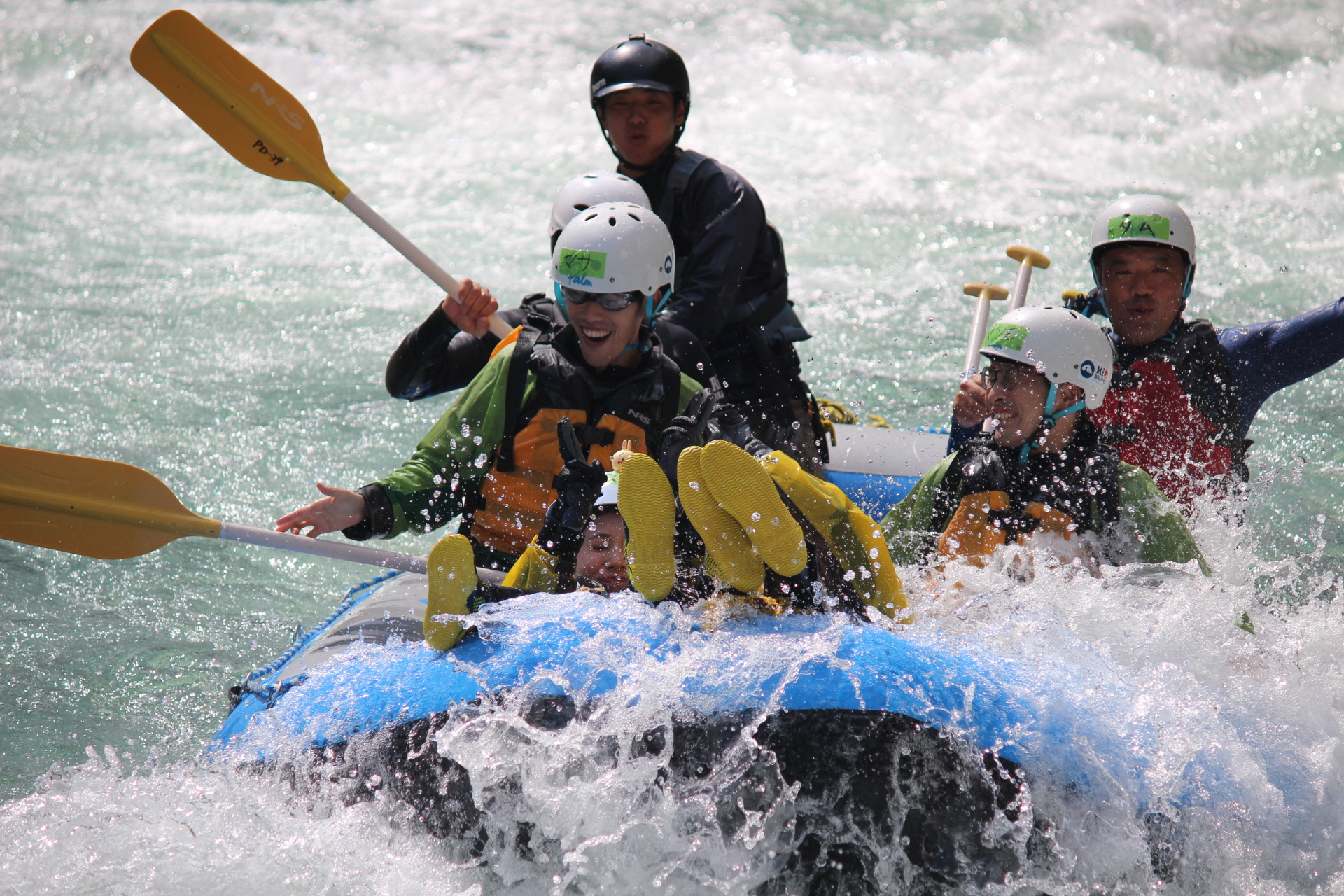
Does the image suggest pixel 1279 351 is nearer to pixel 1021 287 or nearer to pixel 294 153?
pixel 1021 287

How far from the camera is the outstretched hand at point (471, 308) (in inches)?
153

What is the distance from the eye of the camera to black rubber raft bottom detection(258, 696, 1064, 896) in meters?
2.20

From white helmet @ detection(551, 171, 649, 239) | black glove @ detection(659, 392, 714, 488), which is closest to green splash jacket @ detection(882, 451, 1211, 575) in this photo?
black glove @ detection(659, 392, 714, 488)

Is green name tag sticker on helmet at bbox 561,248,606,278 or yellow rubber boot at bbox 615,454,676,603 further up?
green name tag sticker on helmet at bbox 561,248,606,278

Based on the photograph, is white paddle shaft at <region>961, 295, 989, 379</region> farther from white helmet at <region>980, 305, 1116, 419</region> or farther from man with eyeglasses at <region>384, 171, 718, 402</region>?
white helmet at <region>980, 305, 1116, 419</region>

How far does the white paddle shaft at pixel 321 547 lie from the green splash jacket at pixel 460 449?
80mm

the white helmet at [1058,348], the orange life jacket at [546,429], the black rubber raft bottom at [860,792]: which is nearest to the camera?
the black rubber raft bottom at [860,792]

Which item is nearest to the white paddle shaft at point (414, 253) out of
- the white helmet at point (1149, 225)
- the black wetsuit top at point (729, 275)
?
the black wetsuit top at point (729, 275)

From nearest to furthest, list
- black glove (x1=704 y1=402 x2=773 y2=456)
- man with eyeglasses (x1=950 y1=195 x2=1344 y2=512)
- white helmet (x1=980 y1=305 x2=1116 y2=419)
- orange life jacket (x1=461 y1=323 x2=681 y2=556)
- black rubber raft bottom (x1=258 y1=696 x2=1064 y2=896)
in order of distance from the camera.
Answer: black rubber raft bottom (x1=258 y1=696 x2=1064 y2=896) → black glove (x1=704 y1=402 x2=773 y2=456) → white helmet (x1=980 y1=305 x2=1116 y2=419) → orange life jacket (x1=461 y1=323 x2=681 y2=556) → man with eyeglasses (x1=950 y1=195 x2=1344 y2=512)

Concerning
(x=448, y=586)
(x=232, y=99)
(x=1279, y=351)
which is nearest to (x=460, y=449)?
(x=448, y=586)

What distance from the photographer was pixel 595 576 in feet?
8.79

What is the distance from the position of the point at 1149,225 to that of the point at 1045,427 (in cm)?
105

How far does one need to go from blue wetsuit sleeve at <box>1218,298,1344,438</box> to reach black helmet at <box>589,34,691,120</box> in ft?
6.66

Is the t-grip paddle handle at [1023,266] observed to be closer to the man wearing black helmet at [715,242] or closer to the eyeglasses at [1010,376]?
the man wearing black helmet at [715,242]
